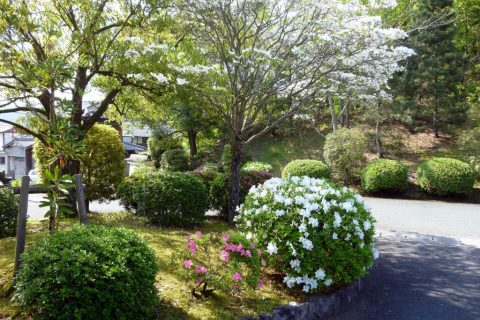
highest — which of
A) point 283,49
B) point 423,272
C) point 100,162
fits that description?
point 283,49

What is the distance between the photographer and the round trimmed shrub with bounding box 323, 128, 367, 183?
13.8 metres

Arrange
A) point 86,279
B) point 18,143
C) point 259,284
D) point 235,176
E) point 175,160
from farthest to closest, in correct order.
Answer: point 18,143
point 175,160
point 235,176
point 259,284
point 86,279

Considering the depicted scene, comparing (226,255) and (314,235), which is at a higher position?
(314,235)

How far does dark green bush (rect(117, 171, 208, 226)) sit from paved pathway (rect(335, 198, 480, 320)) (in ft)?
9.21

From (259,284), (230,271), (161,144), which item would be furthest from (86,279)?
(161,144)

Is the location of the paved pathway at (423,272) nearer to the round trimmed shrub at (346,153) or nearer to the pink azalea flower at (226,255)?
the pink azalea flower at (226,255)

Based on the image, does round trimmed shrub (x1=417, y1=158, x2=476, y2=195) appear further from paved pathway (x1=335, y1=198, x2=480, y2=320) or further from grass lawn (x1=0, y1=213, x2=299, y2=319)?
grass lawn (x1=0, y1=213, x2=299, y2=319)

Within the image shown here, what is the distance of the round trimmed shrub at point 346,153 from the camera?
13812 millimetres

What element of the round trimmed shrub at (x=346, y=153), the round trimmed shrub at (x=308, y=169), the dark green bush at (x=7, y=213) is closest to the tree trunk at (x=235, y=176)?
the dark green bush at (x=7, y=213)

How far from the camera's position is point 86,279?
2.64 meters

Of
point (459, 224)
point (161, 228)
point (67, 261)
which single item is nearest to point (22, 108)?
point (161, 228)

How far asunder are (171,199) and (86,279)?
3325 millimetres

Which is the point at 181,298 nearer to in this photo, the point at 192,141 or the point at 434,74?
the point at 434,74

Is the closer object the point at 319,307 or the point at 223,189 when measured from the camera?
the point at 319,307
